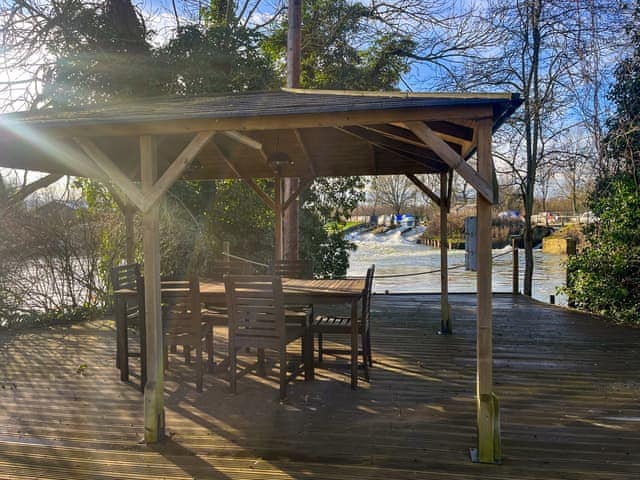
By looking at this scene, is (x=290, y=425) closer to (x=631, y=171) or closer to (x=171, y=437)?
(x=171, y=437)

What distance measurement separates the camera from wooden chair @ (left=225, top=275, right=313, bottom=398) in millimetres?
3410

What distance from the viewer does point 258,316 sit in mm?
3482

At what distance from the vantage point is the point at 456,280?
13.5 metres

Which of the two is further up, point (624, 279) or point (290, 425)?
point (624, 279)

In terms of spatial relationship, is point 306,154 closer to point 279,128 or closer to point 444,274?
point 444,274

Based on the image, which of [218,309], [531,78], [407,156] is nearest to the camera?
[218,309]

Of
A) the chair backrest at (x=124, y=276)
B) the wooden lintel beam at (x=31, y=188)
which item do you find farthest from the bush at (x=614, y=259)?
the wooden lintel beam at (x=31, y=188)

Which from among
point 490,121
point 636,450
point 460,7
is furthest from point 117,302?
point 460,7

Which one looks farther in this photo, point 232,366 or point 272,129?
point 232,366

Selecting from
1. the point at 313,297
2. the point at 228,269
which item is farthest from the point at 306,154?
the point at 313,297

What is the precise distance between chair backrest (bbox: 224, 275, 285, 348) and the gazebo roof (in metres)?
1.07

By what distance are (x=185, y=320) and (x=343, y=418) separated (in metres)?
1.40

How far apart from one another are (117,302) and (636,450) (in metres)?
3.71

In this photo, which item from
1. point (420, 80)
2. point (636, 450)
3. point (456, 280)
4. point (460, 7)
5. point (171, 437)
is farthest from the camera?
point (456, 280)
